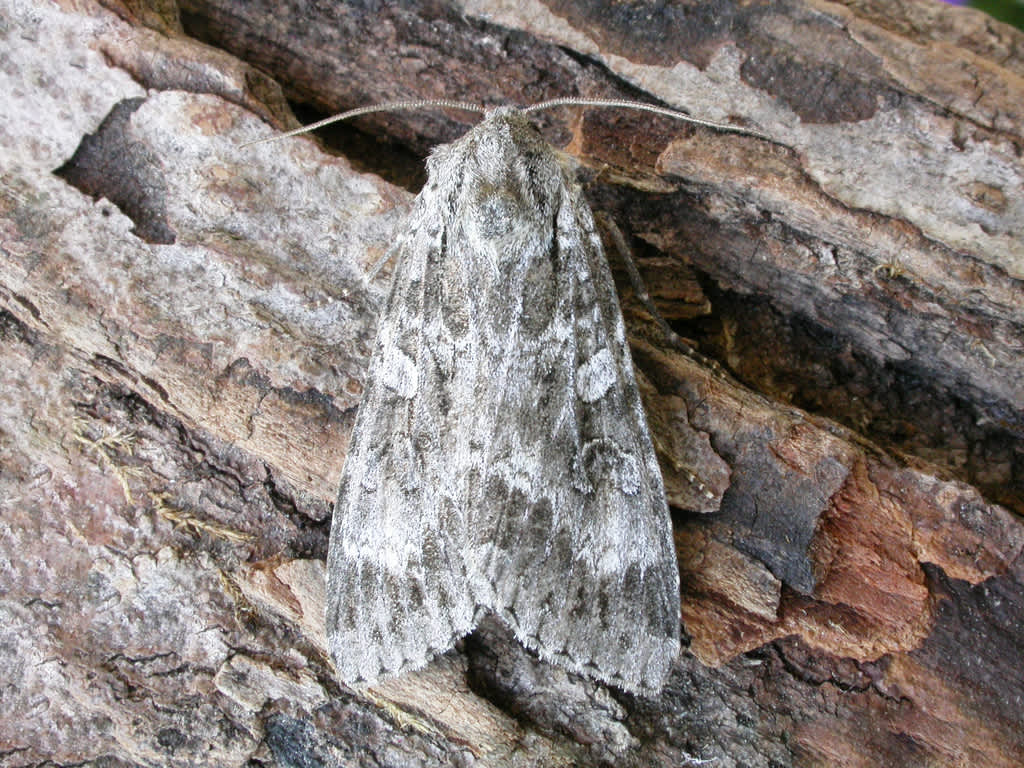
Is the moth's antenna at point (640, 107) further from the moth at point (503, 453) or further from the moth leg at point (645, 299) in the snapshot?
the moth leg at point (645, 299)

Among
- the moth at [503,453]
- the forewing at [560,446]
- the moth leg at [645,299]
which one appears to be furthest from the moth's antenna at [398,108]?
the moth leg at [645,299]

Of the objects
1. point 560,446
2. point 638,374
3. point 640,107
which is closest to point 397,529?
point 560,446

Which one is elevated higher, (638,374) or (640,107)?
(640,107)

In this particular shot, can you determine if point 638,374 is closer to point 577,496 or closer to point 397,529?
point 577,496

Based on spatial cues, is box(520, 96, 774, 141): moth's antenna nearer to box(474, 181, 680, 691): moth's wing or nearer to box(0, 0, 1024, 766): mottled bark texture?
box(0, 0, 1024, 766): mottled bark texture

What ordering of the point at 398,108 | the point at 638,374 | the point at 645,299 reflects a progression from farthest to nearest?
1. the point at 398,108
2. the point at 645,299
3. the point at 638,374

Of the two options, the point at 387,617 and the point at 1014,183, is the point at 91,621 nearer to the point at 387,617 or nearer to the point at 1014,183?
the point at 387,617
